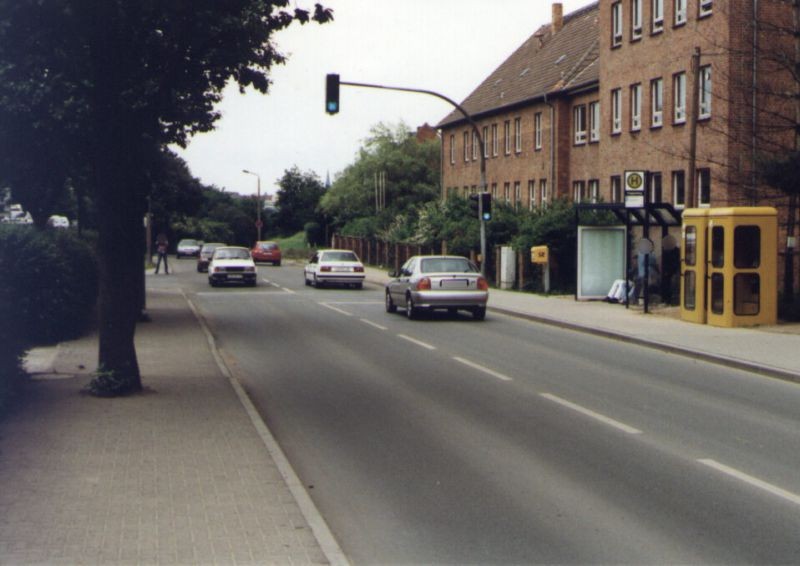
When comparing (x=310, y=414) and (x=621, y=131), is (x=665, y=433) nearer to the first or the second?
(x=310, y=414)

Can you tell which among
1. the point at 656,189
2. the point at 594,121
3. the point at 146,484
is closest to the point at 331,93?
the point at 656,189

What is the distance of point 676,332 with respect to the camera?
22.2 m

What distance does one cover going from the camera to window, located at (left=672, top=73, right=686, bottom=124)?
3897 centimetres

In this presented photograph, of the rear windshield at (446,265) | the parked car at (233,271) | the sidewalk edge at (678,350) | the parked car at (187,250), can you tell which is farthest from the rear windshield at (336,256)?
the parked car at (187,250)

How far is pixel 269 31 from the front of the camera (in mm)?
14086

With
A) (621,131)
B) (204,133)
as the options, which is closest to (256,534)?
(204,133)

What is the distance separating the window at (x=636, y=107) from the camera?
42.4 m

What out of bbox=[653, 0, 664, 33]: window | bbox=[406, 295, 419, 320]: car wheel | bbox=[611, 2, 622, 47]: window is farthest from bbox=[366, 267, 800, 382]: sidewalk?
bbox=[611, 2, 622, 47]: window

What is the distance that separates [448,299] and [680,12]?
17558 mm

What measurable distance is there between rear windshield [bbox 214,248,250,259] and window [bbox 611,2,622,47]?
1631 cm

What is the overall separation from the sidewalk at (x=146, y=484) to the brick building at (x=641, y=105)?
18.6m

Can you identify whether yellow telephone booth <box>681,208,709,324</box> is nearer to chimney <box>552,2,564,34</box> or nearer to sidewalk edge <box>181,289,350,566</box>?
sidewalk edge <box>181,289,350,566</box>

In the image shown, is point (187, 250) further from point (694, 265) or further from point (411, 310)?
point (694, 265)

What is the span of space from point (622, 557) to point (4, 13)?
864 cm
